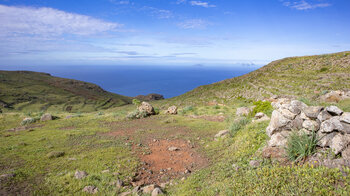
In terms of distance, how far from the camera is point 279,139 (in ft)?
21.5

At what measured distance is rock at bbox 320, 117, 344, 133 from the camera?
17.8 feet

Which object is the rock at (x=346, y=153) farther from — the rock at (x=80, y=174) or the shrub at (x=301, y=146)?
the rock at (x=80, y=174)

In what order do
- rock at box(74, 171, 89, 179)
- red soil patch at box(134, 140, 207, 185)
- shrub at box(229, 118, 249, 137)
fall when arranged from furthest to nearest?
shrub at box(229, 118, 249, 137) < red soil patch at box(134, 140, 207, 185) < rock at box(74, 171, 89, 179)

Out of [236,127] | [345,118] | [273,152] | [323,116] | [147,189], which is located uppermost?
[345,118]

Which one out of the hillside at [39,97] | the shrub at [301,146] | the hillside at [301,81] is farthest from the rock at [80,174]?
the hillside at [39,97]

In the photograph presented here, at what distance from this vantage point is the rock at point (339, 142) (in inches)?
200

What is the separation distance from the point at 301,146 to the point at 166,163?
17.5ft

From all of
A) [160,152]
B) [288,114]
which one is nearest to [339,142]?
[288,114]

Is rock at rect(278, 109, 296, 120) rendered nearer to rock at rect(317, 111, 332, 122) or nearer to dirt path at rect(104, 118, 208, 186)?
rock at rect(317, 111, 332, 122)

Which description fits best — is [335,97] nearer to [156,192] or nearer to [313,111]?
[313,111]

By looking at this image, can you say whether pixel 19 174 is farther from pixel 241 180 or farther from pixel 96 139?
pixel 241 180

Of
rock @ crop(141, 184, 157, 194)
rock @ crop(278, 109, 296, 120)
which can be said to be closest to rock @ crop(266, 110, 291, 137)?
rock @ crop(278, 109, 296, 120)

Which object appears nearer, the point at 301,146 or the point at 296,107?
the point at 301,146

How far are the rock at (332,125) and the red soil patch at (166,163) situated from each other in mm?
4535
